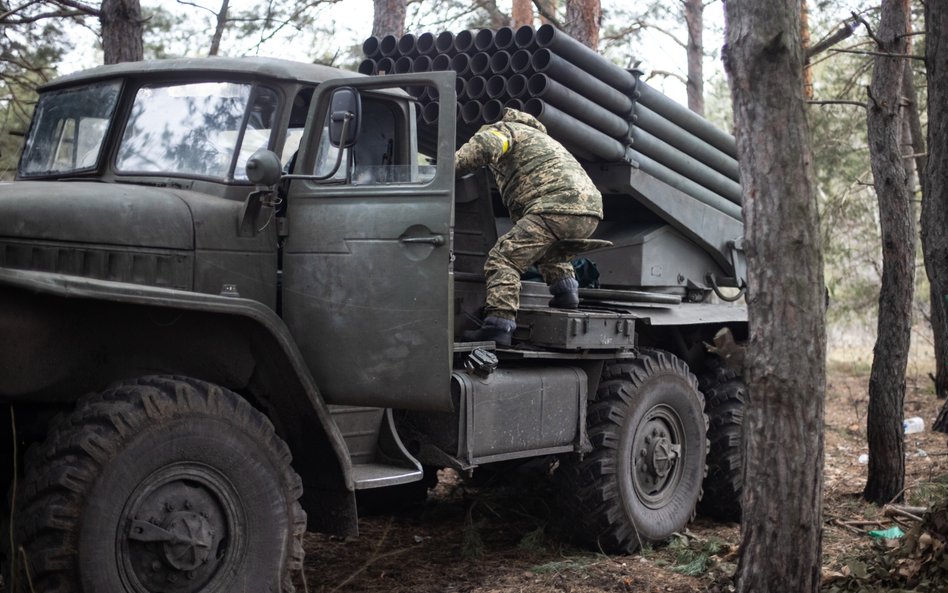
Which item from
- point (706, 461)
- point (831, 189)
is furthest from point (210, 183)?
point (831, 189)

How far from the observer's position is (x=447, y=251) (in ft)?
15.8

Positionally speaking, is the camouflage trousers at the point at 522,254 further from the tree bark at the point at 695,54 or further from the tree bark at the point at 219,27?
the tree bark at the point at 695,54

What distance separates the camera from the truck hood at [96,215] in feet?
13.9

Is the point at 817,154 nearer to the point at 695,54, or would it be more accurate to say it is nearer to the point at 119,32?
the point at 695,54

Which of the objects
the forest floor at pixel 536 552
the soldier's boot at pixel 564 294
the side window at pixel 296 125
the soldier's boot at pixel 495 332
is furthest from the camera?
the soldier's boot at pixel 564 294

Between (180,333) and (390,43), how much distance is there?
8.78 ft

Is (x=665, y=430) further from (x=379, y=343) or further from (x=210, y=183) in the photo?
(x=210, y=183)

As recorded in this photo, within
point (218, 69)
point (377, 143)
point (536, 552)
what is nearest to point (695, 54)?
point (536, 552)

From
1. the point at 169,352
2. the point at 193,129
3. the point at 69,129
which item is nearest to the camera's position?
the point at 169,352

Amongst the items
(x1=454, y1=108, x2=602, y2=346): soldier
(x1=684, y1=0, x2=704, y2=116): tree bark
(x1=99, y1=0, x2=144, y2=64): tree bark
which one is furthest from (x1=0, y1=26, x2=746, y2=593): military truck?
(x1=684, y1=0, x2=704, y2=116): tree bark

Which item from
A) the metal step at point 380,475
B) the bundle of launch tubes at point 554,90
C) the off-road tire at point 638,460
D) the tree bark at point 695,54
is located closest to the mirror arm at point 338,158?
the bundle of launch tubes at point 554,90

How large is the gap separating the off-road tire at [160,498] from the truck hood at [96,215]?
629 mm

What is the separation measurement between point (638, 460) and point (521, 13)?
8626 mm

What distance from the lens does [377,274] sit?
486cm
